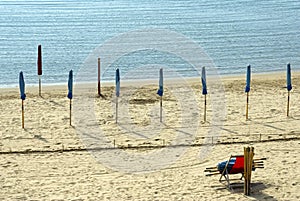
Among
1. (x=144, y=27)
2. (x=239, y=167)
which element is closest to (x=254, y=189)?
(x=239, y=167)

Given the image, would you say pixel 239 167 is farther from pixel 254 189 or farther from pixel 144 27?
pixel 144 27

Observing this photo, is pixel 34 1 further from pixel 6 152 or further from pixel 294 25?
pixel 6 152

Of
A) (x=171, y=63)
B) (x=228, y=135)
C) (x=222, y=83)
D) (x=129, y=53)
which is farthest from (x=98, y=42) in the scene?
(x=228, y=135)

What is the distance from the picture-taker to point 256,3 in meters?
62.8

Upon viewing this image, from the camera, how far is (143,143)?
22891 millimetres

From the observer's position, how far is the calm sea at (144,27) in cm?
3825

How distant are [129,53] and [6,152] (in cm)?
1905

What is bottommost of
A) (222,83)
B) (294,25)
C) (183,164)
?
(183,164)

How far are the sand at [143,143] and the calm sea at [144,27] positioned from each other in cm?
597

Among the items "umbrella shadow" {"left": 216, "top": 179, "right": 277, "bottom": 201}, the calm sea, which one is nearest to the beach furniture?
"umbrella shadow" {"left": 216, "top": 179, "right": 277, "bottom": 201}

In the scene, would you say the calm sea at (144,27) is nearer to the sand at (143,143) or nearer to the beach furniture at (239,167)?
the sand at (143,143)

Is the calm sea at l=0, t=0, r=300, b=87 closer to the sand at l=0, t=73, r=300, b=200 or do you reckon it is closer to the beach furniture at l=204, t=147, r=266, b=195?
the sand at l=0, t=73, r=300, b=200

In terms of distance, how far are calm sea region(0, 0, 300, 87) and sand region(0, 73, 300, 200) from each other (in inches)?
235

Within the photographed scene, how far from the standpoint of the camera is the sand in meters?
18.9
